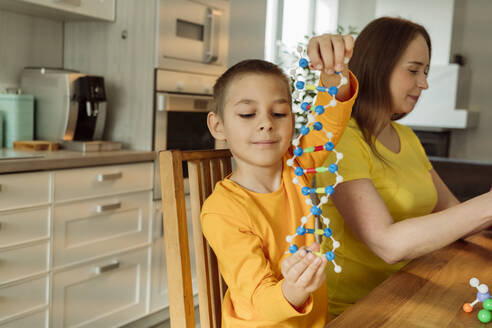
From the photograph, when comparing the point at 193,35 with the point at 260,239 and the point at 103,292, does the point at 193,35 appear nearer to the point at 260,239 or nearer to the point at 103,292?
the point at 103,292

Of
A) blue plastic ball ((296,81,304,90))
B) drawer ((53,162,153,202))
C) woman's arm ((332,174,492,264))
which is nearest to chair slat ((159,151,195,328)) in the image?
blue plastic ball ((296,81,304,90))

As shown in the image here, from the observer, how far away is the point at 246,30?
3713 mm

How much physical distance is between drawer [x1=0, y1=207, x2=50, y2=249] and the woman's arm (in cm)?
143

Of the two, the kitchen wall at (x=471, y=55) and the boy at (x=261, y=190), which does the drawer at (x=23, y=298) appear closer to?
the boy at (x=261, y=190)

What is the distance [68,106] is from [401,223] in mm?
2021

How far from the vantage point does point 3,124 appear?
2.69 m

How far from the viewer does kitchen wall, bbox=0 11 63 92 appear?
9.11ft

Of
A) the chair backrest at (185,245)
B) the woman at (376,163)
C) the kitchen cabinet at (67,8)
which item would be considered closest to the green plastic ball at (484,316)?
the woman at (376,163)

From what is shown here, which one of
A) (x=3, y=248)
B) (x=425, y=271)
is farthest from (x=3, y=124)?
(x=425, y=271)

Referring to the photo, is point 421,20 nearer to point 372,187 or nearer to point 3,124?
point 3,124

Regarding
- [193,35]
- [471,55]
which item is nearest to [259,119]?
[193,35]

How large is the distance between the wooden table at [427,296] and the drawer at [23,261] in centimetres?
165

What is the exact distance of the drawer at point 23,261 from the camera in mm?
2100

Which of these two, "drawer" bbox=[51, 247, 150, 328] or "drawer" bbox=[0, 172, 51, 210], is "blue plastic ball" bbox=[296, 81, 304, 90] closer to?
"drawer" bbox=[0, 172, 51, 210]
